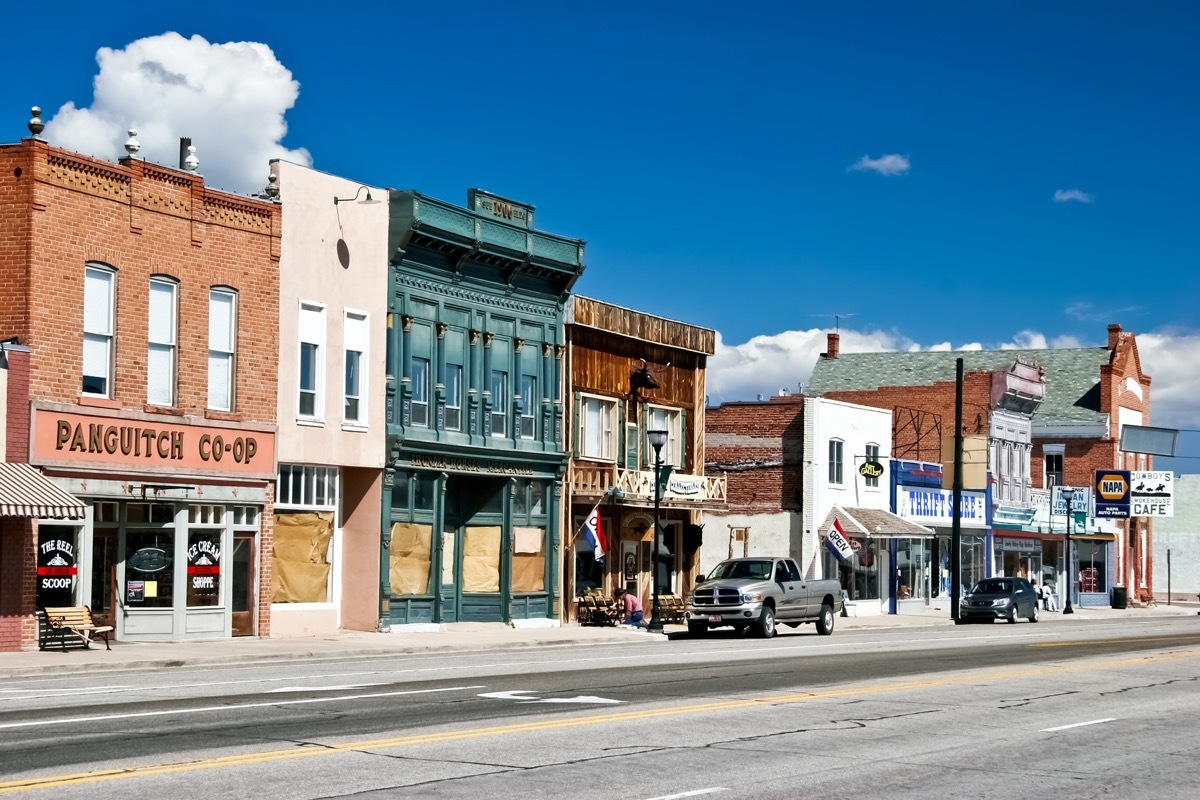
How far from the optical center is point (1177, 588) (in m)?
98.2

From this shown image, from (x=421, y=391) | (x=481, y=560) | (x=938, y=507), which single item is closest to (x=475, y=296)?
(x=421, y=391)

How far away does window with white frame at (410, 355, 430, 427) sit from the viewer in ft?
120

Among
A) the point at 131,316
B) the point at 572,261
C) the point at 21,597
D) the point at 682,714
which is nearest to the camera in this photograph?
the point at 682,714

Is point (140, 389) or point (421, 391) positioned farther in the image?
point (421, 391)

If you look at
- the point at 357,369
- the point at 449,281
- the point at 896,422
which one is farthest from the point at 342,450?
the point at 896,422

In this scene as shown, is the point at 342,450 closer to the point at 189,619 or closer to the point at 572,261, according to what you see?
the point at 189,619

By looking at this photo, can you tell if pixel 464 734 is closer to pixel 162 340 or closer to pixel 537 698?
pixel 537 698

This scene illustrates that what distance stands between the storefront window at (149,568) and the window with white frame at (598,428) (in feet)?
46.3

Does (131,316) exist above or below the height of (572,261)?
below

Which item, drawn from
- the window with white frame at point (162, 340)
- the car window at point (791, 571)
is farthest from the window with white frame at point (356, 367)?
the car window at point (791, 571)

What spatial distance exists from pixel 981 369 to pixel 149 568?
186 feet

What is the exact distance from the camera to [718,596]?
1474 inches

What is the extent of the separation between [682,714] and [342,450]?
1811 cm

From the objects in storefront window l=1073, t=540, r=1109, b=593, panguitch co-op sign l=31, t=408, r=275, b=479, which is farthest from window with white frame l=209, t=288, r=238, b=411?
storefront window l=1073, t=540, r=1109, b=593
